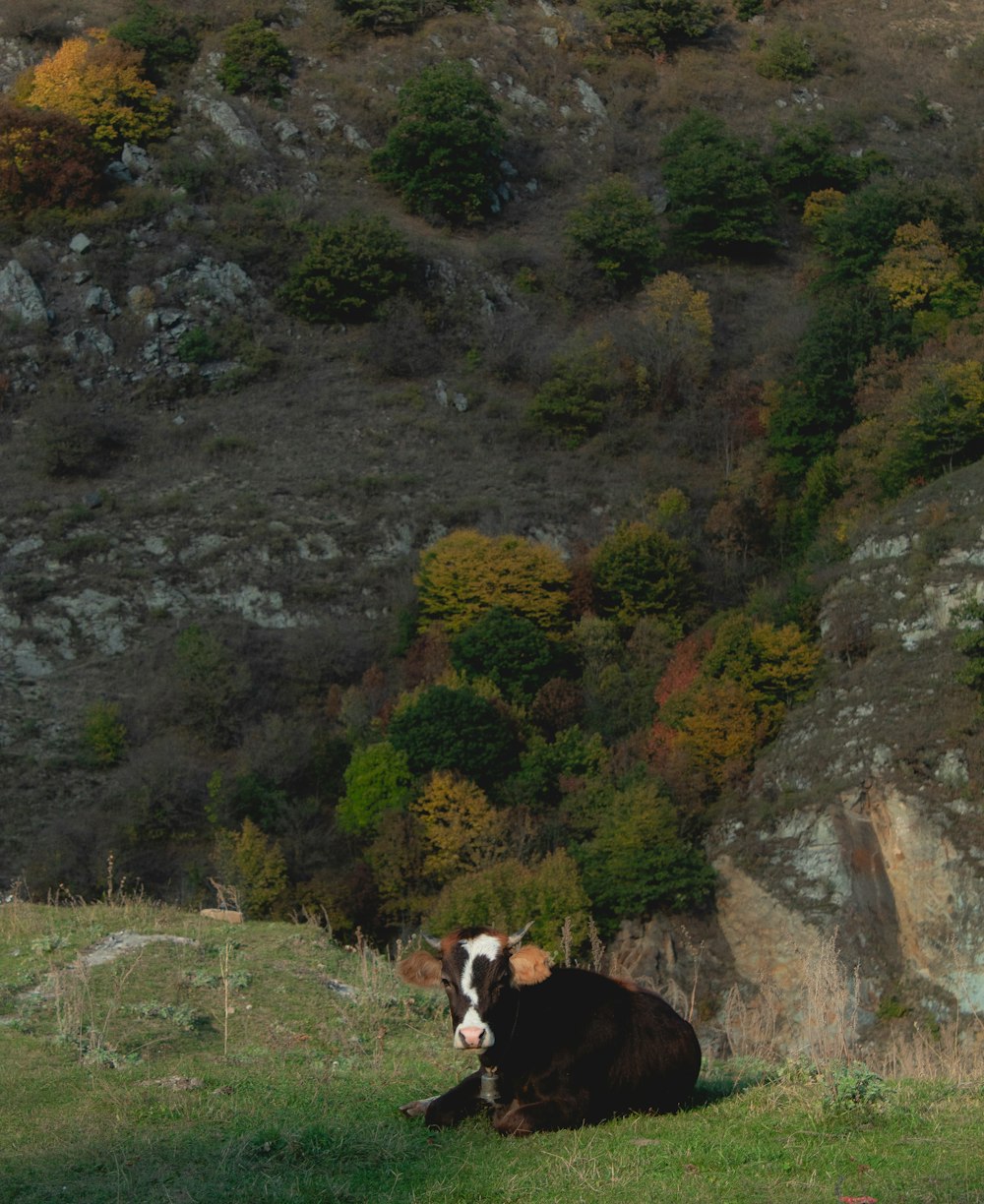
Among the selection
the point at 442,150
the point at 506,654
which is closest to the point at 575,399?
the point at 506,654

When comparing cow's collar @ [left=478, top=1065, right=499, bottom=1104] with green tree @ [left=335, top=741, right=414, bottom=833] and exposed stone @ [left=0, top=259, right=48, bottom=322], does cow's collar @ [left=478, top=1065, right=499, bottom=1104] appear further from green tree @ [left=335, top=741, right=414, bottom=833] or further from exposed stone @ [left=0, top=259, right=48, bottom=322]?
exposed stone @ [left=0, top=259, right=48, bottom=322]

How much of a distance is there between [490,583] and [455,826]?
881 centimetres

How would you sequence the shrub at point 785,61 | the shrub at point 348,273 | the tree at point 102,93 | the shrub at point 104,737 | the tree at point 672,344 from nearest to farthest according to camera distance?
1. the shrub at point 104,737
2. the tree at point 672,344
3. the shrub at point 348,273
4. the tree at point 102,93
5. the shrub at point 785,61

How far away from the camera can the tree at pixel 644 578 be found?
41000 millimetres

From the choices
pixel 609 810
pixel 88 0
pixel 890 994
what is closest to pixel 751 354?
pixel 609 810

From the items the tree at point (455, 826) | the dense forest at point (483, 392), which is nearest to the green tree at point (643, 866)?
the dense forest at point (483, 392)

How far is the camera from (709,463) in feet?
159

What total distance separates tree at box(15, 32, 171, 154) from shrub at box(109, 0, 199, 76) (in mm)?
1309

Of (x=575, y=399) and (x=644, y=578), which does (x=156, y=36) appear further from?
(x=644, y=578)

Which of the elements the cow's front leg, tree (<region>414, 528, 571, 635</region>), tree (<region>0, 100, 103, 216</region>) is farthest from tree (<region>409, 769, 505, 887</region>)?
tree (<region>0, 100, 103, 216</region>)

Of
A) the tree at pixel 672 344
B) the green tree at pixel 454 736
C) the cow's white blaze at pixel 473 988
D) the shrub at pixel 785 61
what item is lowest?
the green tree at pixel 454 736

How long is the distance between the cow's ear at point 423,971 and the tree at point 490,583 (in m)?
31.3

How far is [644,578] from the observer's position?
41156 millimetres

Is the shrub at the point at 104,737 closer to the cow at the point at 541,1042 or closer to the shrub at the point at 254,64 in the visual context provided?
the cow at the point at 541,1042
